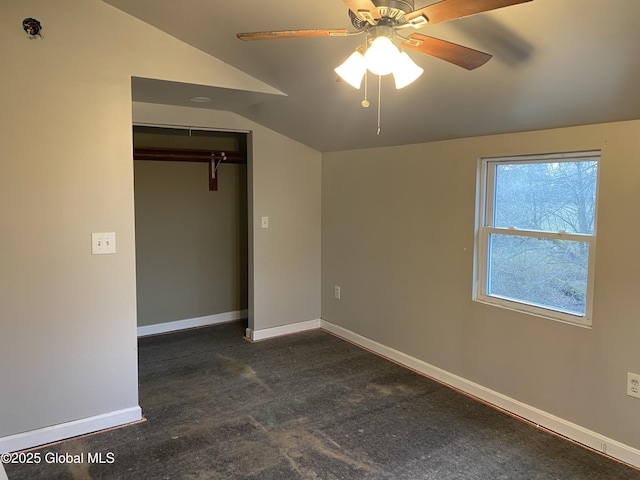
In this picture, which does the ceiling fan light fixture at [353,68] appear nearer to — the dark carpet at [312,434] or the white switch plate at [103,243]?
the white switch plate at [103,243]

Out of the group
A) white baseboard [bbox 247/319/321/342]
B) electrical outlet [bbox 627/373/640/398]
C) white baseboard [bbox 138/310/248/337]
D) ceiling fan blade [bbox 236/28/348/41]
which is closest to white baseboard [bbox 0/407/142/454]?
white baseboard [bbox 247/319/321/342]

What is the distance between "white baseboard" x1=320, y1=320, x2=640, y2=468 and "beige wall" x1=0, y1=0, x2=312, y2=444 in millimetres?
2043

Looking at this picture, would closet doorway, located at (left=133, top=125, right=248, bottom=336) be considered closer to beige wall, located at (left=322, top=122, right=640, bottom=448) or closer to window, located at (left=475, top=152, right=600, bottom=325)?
beige wall, located at (left=322, top=122, right=640, bottom=448)

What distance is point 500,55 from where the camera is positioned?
6.73 ft

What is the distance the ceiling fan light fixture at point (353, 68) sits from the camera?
5.33ft

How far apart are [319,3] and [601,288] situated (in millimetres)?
2083

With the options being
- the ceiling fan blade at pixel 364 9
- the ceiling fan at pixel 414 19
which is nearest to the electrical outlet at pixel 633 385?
the ceiling fan at pixel 414 19

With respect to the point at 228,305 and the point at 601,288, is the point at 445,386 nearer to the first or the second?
the point at 601,288

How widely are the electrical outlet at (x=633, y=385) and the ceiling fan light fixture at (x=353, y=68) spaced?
2.08 metres

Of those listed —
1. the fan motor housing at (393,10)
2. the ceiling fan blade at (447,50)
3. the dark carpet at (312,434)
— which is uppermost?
the fan motor housing at (393,10)

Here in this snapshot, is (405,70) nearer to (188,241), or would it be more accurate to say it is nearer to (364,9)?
(364,9)

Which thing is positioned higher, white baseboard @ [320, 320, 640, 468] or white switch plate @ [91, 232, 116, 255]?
white switch plate @ [91, 232, 116, 255]

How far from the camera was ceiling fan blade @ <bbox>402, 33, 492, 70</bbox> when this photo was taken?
1.53 m

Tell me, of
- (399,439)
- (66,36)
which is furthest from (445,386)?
(66,36)
